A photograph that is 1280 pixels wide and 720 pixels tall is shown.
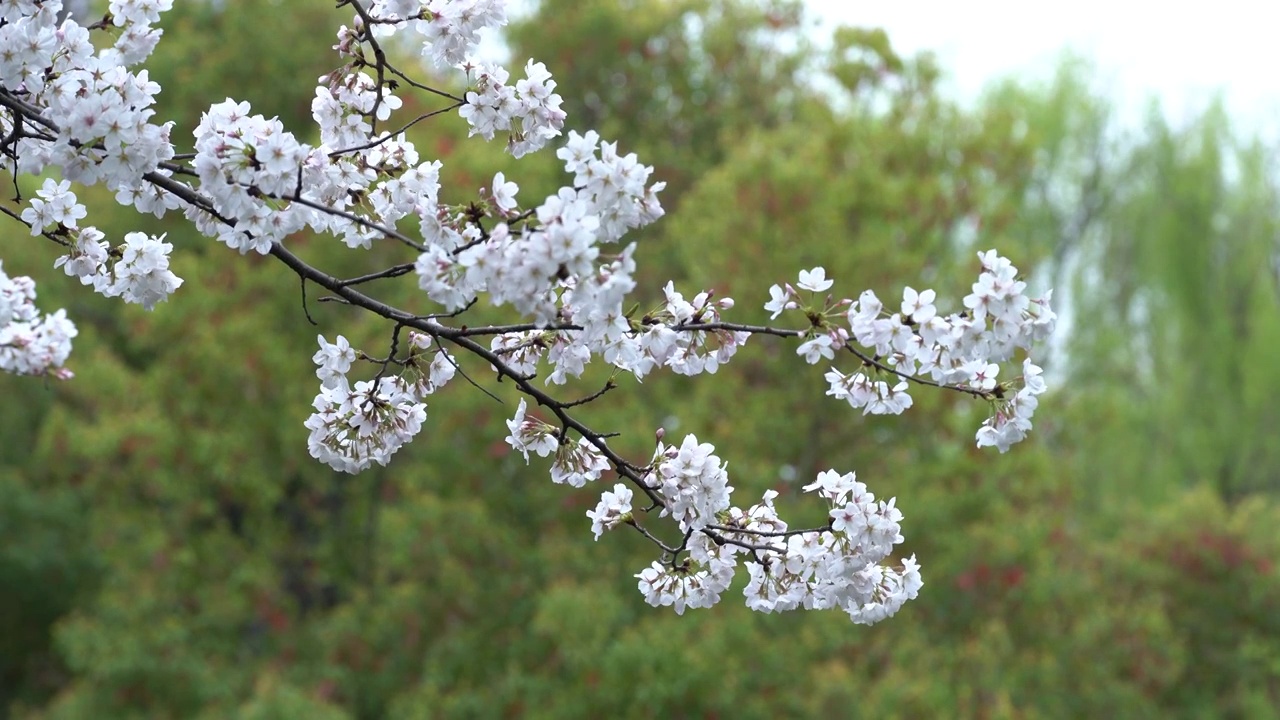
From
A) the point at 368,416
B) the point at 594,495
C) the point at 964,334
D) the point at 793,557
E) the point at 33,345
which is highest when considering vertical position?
the point at 594,495

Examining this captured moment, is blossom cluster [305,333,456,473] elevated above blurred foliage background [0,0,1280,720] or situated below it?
below

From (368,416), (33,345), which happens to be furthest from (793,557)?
(33,345)

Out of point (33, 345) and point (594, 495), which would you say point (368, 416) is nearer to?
point (33, 345)

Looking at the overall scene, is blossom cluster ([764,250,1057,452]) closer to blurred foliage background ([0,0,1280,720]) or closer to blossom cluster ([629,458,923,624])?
blossom cluster ([629,458,923,624])

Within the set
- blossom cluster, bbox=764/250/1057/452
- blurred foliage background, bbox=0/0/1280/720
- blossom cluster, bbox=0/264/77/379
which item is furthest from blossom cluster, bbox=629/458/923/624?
blurred foliage background, bbox=0/0/1280/720

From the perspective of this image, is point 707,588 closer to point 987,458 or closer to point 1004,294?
point 1004,294

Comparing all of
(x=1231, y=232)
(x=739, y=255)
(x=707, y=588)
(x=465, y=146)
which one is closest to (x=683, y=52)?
(x=465, y=146)

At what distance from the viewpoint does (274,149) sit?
2584 mm

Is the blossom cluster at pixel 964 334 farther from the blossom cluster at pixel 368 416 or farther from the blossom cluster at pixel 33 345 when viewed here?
the blossom cluster at pixel 33 345

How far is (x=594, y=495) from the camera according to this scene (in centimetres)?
1280

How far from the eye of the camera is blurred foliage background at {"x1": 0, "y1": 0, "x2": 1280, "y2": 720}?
12.3 meters

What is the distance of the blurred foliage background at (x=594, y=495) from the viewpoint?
12.3 meters

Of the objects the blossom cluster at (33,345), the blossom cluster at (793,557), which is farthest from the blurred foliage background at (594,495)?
the blossom cluster at (793,557)

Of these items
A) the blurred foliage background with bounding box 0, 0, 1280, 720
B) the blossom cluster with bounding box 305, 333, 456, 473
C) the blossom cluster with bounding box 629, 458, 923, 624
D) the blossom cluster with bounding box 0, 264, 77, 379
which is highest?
the blurred foliage background with bounding box 0, 0, 1280, 720
